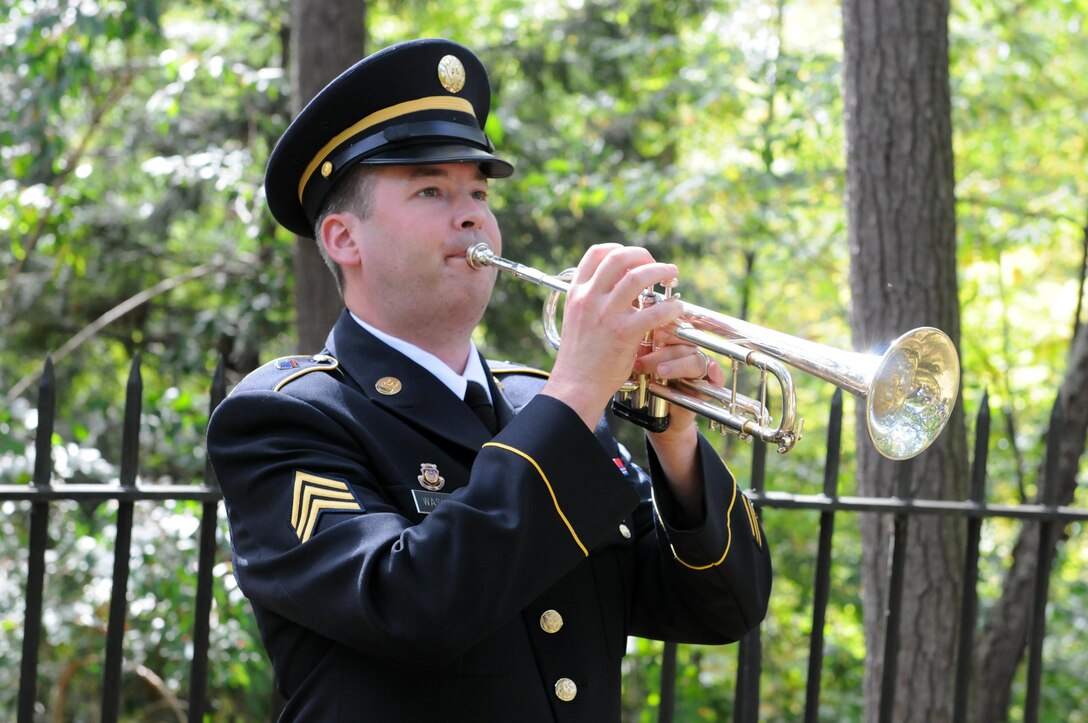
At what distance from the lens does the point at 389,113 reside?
2338mm

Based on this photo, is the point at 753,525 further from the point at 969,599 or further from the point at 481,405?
the point at 969,599

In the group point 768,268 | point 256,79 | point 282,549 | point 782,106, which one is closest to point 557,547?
point 282,549

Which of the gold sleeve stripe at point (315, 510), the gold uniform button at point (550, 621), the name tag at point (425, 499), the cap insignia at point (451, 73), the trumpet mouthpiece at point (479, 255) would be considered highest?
the cap insignia at point (451, 73)

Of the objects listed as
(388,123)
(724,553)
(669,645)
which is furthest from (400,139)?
(669,645)

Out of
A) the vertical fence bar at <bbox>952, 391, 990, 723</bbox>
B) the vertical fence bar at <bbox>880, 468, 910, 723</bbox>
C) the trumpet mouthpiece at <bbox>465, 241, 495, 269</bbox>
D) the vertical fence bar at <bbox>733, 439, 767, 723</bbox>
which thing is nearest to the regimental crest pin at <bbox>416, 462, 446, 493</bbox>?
the trumpet mouthpiece at <bbox>465, 241, 495, 269</bbox>

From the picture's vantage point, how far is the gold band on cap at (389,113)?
2342 millimetres

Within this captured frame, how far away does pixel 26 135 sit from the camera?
232 inches

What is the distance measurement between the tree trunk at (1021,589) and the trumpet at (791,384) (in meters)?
Result: 3.58

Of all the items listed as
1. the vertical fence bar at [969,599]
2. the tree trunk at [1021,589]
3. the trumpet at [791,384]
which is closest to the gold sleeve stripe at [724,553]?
the trumpet at [791,384]

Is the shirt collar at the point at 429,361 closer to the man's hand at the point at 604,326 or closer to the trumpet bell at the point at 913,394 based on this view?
the man's hand at the point at 604,326

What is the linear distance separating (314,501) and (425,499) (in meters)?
0.22

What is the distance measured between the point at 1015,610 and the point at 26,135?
534cm

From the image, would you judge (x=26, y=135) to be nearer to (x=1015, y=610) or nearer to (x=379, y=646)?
(x=379, y=646)

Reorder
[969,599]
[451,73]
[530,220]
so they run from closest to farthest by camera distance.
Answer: [451,73] < [969,599] < [530,220]
